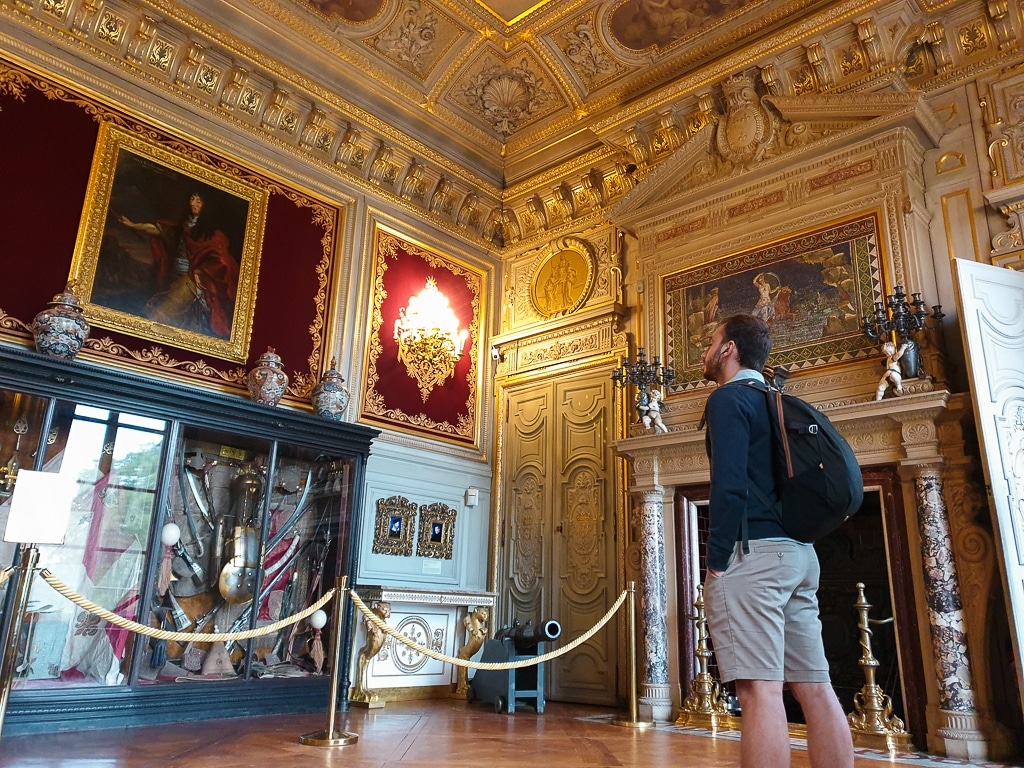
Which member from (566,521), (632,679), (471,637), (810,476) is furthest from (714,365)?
(566,521)

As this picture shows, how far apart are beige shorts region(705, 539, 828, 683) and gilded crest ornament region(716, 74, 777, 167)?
5.35m

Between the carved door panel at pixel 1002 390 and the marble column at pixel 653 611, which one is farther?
the marble column at pixel 653 611

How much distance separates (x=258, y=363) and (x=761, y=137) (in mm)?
4842

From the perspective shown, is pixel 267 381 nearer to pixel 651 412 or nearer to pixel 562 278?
pixel 651 412

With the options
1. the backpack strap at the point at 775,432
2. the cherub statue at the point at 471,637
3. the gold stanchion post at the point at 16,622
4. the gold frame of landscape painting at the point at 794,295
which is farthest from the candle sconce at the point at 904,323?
the gold stanchion post at the point at 16,622

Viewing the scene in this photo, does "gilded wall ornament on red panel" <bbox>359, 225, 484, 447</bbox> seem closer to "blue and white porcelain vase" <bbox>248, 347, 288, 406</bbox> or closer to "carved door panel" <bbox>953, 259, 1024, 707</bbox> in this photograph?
"blue and white porcelain vase" <bbox>248, 347, 288, 406</bbox>

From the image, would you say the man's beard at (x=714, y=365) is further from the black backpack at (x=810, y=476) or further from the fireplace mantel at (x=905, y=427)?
the fireplace mantel at (x=905, y=427)

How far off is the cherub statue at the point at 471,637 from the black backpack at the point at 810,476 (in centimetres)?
485

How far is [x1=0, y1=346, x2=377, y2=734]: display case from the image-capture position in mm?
4676

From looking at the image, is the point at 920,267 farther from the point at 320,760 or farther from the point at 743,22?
the point at 320,760

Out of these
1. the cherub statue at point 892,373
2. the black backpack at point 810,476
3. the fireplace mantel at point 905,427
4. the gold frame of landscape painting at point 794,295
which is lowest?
the black backpack at point 810,476

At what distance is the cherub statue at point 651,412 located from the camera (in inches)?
256

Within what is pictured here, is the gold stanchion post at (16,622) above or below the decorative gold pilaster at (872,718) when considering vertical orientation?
above

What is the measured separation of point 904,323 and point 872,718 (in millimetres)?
2632
